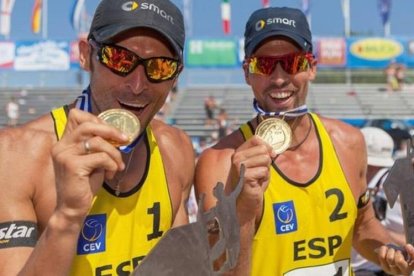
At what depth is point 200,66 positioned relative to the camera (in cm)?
2792

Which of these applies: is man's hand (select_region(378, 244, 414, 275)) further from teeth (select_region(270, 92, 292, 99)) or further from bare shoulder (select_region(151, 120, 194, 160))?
bare shoulder (select_region(151, 120, 194, 160))

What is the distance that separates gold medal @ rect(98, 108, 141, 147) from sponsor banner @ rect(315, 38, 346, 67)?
2594cm

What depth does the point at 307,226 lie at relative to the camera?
2.99 metres

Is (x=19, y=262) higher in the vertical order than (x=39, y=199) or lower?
lower

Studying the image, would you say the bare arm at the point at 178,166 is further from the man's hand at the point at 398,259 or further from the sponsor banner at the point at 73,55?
the sponsor banner at the point at 73,55

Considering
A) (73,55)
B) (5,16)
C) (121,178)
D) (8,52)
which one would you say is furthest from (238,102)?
(121,178)

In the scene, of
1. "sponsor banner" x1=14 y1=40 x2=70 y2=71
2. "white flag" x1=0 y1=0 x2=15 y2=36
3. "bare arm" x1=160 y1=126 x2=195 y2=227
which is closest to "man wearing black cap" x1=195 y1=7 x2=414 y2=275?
"bare arm" x1=160 y1=126 x2=195 y2=227

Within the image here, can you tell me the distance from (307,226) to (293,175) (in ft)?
0.88

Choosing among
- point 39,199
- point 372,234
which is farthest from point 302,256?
point 39,199

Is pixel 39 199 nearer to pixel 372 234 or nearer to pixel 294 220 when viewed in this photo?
pixel 294 220

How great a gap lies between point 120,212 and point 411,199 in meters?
1.25

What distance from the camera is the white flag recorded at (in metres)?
30.0

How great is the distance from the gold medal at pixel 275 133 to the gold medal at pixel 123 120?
2.65 ft

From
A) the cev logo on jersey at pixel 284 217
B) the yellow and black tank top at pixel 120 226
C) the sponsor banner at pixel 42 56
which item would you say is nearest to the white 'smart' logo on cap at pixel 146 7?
the yellow and black tank top at pixel 120 226
